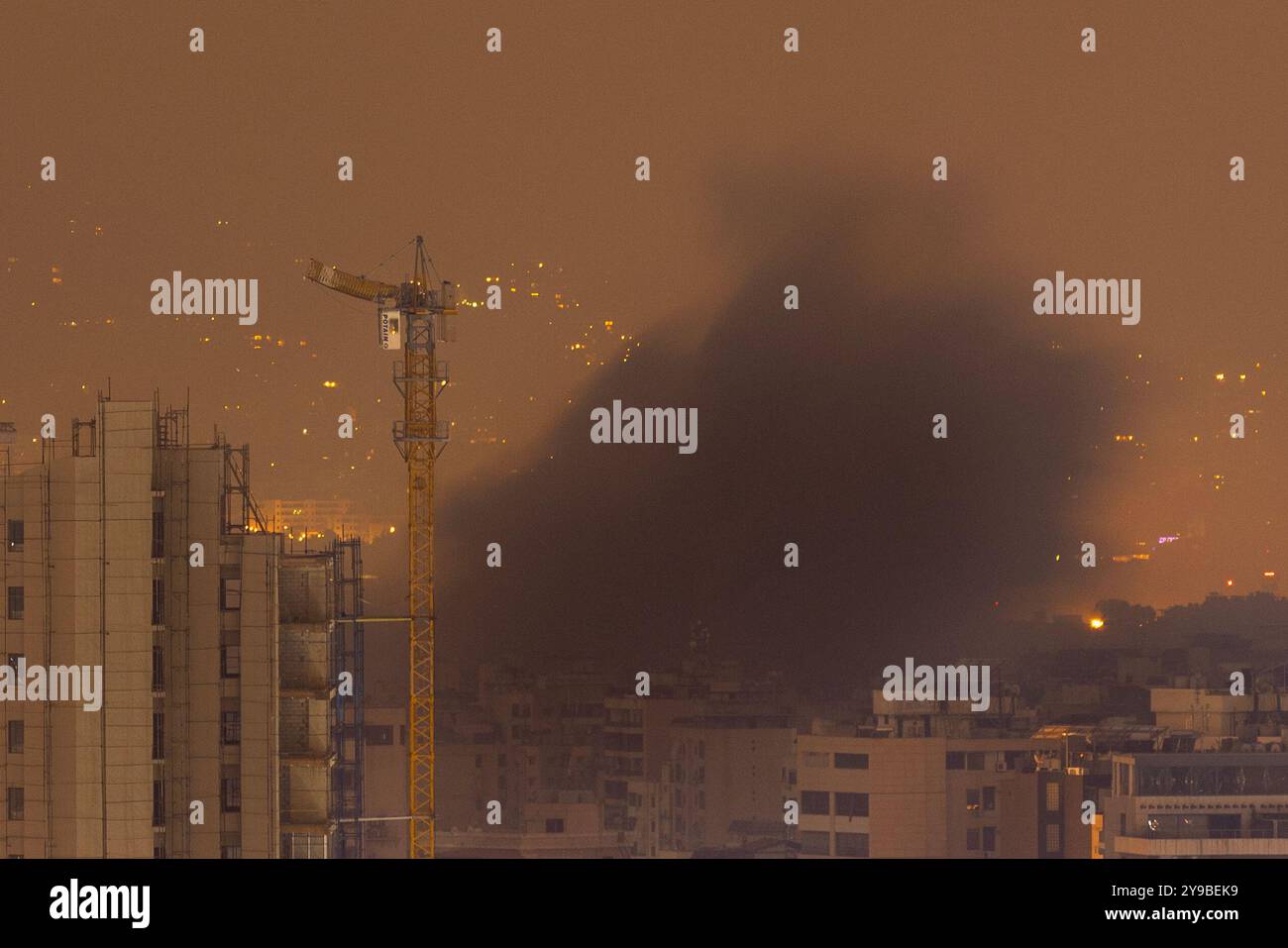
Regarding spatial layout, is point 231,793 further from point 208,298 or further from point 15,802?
point 208,298

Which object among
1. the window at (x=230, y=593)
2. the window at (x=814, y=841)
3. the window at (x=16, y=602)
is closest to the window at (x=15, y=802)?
the window at (x=16, y=602)

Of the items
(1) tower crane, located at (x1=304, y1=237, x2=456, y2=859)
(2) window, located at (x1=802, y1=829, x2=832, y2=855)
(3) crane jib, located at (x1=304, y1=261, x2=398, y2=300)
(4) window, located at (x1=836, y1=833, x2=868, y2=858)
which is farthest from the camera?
(4) window, located at (x1=836, y1=833, x2=868, y2=858)

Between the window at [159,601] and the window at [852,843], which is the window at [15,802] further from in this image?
the window at [852,843]

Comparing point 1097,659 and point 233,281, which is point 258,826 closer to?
point 233,281

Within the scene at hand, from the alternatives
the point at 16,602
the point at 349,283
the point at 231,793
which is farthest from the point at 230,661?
the point at 349,283

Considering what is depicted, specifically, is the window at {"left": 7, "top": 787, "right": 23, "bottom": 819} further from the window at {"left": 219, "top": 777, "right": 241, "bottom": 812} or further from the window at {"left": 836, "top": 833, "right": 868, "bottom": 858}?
the window at {"left": 836, "top": 833, "right": 868, "bottom": 858}

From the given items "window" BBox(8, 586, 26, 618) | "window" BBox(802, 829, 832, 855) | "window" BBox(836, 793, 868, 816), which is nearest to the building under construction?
"window" BBox(8, 586, 26, 618)

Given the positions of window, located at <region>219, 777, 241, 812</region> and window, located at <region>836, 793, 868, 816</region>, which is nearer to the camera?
→ window, located at <region>219, 777, 241, 812</region>
